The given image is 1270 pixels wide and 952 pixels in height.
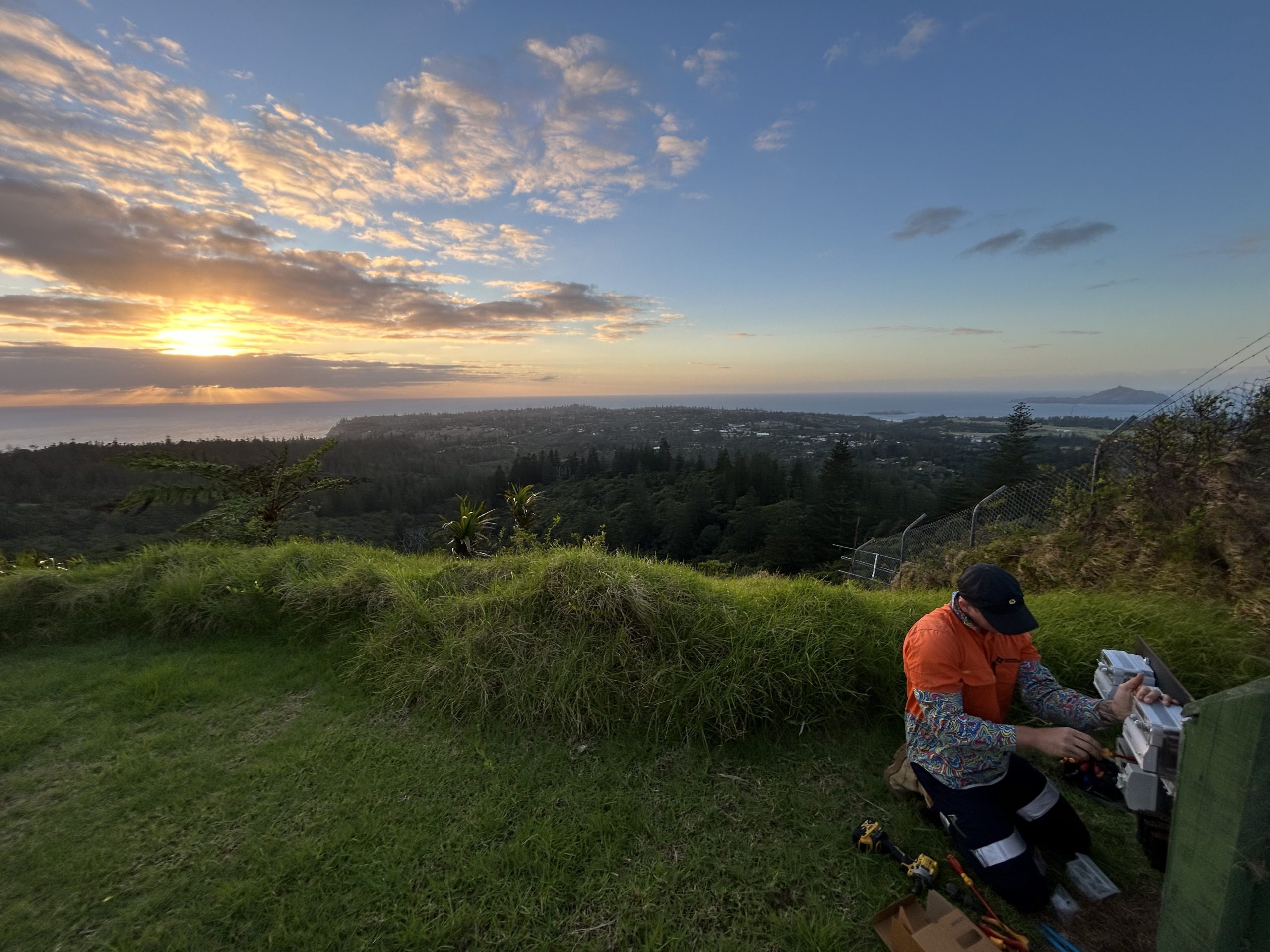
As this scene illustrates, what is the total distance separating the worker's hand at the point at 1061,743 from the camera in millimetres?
1935

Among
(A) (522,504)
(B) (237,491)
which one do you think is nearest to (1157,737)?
(A) (522,504)

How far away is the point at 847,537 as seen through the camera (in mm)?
29125

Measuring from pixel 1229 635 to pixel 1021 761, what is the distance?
2.60 metres

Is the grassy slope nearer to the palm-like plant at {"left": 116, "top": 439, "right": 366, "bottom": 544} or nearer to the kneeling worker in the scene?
the kneeling worker

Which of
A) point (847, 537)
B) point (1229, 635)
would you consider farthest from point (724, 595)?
point (847, 537)

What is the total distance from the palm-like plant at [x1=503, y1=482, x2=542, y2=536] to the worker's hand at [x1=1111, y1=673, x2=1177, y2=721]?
6.92 metres

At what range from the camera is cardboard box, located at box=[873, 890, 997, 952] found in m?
1.66

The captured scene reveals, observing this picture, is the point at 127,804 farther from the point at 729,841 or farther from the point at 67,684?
the point at 729,841

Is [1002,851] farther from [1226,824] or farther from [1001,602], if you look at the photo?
[1001,602]

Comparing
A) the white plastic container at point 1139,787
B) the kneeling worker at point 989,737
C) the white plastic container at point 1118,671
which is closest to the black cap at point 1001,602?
the kneeling worker at point 989,737

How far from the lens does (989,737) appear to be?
205cm

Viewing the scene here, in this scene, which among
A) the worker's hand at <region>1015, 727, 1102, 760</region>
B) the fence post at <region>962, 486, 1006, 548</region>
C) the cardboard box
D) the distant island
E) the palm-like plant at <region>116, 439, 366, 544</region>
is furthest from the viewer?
the distant island

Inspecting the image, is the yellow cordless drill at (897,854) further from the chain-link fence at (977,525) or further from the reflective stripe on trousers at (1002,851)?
the chain-link fence at (977,525)

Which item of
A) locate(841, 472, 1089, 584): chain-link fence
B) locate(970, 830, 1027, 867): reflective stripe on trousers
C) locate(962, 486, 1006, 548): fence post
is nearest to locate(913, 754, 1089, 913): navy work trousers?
locate(970, 830, 1027, 867): reflective stripe on trousers
